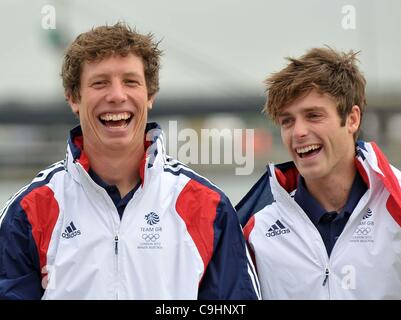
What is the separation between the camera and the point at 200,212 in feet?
11.0

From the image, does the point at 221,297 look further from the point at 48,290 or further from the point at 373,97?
the point at 373,97

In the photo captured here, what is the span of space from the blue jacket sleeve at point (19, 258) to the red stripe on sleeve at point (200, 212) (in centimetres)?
66

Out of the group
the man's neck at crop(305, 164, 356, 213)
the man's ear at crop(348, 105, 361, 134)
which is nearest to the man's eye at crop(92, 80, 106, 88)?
the man's neck at crop(305, 164, 356, 213)

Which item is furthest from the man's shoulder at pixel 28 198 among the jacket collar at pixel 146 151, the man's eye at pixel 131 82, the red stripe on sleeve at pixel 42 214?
the man's eye at pixel 131 82

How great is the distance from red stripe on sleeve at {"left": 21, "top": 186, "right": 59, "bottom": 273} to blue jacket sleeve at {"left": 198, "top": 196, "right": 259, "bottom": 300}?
0.70 metres

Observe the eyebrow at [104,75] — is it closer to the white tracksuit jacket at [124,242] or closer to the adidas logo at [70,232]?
the white tracksuit jacket at [124,242]

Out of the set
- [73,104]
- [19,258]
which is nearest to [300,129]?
[73,104]

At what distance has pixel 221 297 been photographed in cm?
325

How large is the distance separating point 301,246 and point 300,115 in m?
0.61

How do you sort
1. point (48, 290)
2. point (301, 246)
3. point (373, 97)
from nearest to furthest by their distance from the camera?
point (48, 290) → point (301, 246) → point (373, 97)

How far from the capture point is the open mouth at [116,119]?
11.1 ft

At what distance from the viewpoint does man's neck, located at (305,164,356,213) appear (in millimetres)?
3639
